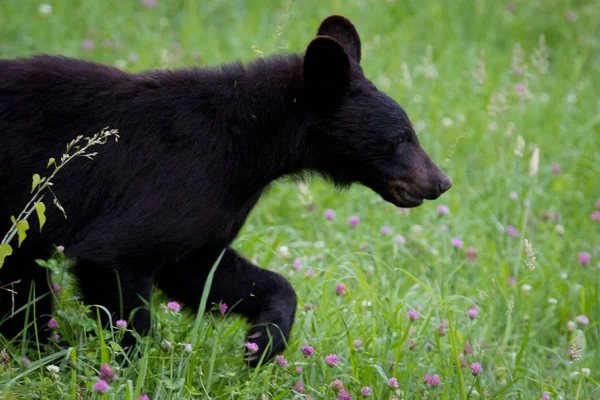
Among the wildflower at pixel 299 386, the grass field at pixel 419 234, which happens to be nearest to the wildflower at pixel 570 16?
the grass field at pixel 419 234

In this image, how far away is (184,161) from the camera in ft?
12.0

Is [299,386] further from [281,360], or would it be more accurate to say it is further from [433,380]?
[433,380]

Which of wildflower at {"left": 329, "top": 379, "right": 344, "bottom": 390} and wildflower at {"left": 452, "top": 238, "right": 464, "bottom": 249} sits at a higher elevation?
wildflower at {"left": 452, "top": 238, "right": 464, "bottom": 249}

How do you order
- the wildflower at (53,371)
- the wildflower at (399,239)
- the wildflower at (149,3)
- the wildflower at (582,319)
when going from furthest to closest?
1. the wildflower at (149,3)
2. the wildflower at (399,239)
3. the wildflower at (582,319)
4. the wildflower at (53,371)

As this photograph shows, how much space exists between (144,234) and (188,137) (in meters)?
0.45

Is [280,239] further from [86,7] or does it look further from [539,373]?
[86,7]

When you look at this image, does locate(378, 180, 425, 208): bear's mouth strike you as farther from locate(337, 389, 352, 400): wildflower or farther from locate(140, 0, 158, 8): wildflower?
locate(140, 0, 158, 8): wildflower

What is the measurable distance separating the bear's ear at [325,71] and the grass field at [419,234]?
0.72 meters

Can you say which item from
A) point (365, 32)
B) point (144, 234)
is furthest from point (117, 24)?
point (144, 234)

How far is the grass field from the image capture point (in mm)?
3654

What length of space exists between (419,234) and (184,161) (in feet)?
7.47

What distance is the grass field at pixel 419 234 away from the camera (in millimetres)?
3654

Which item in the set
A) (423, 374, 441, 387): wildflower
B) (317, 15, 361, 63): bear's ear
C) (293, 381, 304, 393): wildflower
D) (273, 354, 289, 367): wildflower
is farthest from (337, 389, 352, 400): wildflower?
(317, 15, 361, 63): bear's ear

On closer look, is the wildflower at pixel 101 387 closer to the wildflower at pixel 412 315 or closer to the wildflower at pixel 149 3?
the wildflower at pixel 412 315
